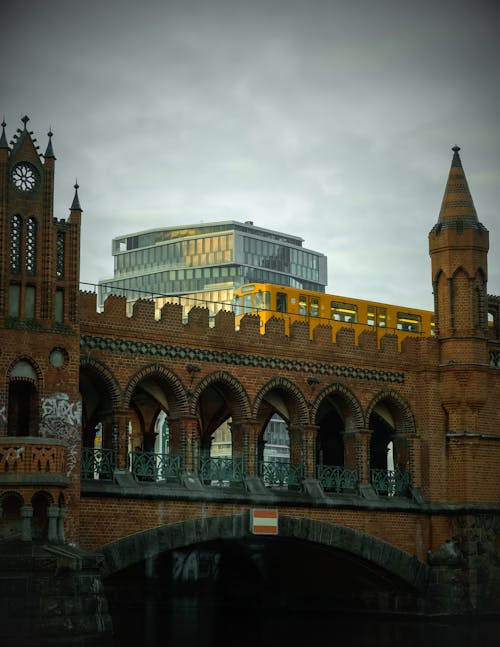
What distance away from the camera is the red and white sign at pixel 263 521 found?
3800cm

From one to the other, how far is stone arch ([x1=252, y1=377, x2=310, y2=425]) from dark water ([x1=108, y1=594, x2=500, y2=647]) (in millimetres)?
7129

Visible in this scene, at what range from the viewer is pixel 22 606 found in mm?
28781

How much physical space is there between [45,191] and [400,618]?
64.6 feet

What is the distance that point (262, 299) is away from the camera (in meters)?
49.4

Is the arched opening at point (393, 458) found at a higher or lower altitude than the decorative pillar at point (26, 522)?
higher

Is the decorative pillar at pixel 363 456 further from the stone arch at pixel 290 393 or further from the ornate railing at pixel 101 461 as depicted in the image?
the ornate railing at pixel 101 461

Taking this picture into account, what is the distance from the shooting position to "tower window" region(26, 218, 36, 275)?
1336 inches

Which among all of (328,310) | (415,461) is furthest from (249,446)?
(328,310)

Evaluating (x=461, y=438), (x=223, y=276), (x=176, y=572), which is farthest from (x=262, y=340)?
(x=223, y=276)

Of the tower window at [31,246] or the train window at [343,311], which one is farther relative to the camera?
the train window at [343,311]

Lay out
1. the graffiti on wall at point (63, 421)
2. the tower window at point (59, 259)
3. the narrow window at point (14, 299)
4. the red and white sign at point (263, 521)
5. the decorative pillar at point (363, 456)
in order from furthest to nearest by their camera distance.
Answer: the decorative pillar at point (363, 456) < the red and white sign at point (263, 521) < the tower window at point (59, 259) < the narrow window at point (14, 299) < the graffiti on wall at point (63, 421)

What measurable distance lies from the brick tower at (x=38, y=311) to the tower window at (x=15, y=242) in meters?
0.03

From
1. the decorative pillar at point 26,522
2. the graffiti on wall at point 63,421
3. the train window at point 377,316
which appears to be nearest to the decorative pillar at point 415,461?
the train window at point 377,316

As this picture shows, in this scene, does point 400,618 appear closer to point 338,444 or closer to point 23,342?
point 338,444
